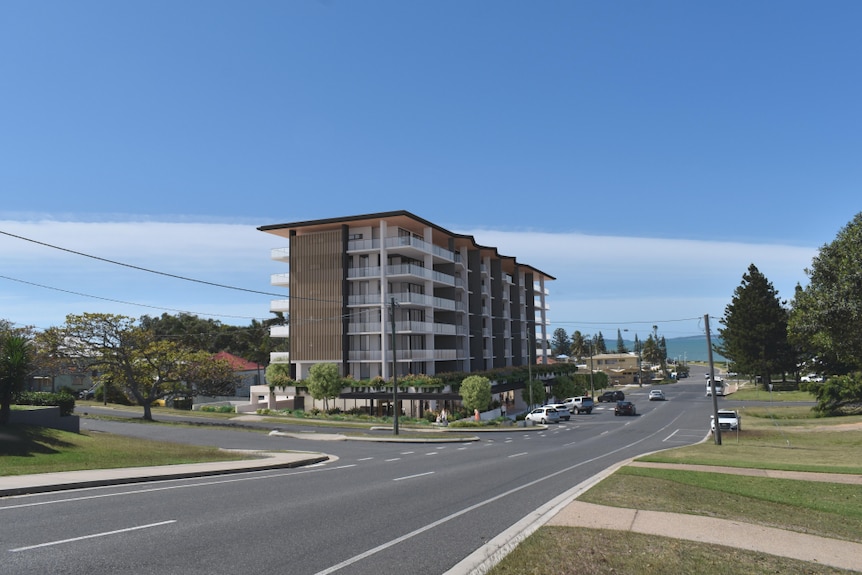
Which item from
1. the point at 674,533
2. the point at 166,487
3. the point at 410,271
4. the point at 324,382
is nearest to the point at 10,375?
the point at 166,487

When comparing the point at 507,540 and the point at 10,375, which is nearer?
the point at 507,540

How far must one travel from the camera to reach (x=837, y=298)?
35312 millimetres

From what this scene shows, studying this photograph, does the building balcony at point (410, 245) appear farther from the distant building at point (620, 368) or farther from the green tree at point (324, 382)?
the distant building at point (620, 368)

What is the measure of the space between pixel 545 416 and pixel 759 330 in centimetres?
4621

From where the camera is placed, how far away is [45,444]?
22266 millimetres

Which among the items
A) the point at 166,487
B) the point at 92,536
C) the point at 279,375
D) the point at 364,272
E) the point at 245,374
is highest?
the point at 364,272

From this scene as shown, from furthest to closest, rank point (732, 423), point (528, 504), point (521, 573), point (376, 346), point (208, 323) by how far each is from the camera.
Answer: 1. point (208, 323)
2. point (376, 346)
3. point (732, 423)
4. point (528, 504)
5. point (521, 573)

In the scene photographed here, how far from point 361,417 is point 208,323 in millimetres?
67304

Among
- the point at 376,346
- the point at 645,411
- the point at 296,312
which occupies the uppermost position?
the point at 296,312

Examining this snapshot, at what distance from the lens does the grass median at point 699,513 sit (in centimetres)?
805

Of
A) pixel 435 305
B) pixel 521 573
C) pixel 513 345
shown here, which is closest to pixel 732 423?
pixel 435 305

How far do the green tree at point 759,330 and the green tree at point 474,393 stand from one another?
45.7 meters

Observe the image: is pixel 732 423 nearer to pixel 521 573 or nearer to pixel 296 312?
pixel 521 573

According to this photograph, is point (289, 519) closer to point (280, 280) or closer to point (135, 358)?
point (135, 358)
